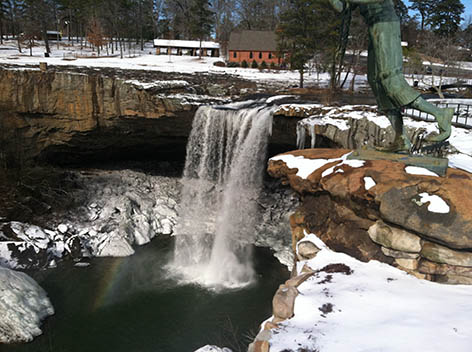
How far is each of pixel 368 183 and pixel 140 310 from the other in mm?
6824

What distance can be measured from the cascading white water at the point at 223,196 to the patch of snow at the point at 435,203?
644cm

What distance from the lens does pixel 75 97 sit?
14.7 m

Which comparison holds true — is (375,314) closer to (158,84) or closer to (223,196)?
(223,196)

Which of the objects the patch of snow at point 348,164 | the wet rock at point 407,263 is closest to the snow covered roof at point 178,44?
the patch of snow at point 348,164

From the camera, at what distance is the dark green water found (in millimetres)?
8641

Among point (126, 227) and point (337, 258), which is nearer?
point (337, 258)

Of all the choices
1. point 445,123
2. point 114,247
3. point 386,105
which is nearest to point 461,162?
point 445,123

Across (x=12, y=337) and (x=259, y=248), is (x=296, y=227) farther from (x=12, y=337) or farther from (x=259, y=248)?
(x=12, y=337)

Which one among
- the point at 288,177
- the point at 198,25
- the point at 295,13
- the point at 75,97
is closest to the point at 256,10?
the point at 198,25

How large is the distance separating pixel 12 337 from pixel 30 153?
964cm

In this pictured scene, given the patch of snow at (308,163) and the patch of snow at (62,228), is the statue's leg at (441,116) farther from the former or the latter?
the patch of snow at (62,228)

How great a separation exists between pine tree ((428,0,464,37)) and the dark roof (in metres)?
15.9

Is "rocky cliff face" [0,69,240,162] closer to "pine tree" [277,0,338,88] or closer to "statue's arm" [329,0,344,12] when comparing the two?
→ "pine tree" [277,0,338,88]

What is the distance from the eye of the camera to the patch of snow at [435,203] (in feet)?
19.4
